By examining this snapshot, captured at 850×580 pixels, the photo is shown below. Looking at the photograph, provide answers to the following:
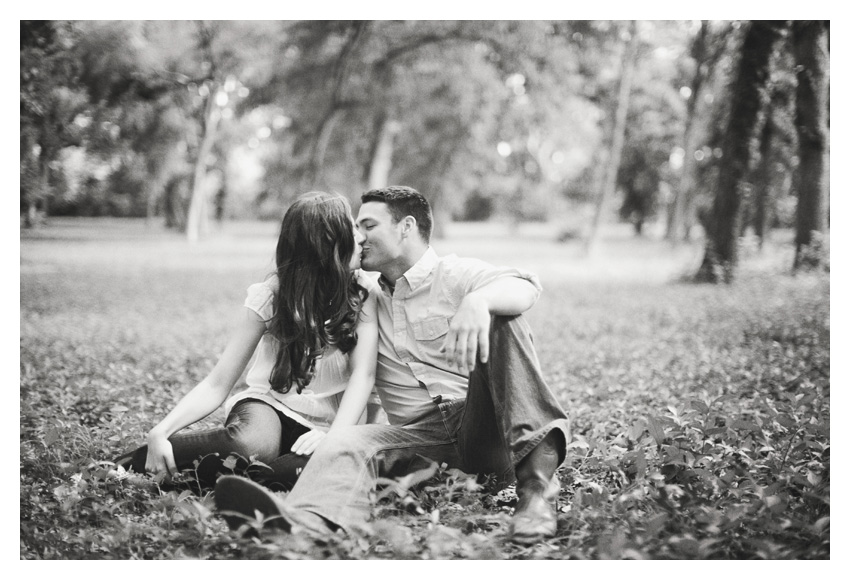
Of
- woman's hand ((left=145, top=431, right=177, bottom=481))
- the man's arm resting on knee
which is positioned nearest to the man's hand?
the man's arm resting on knee

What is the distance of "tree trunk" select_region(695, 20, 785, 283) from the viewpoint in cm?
1002

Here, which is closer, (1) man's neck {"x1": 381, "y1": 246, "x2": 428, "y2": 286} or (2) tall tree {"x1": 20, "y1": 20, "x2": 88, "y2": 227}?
(1) man's neck {"x1": 381, "y1": 246, "x2": 428, "y2": 286}

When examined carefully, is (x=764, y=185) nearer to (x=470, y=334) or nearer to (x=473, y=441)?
(x=473, y=441)

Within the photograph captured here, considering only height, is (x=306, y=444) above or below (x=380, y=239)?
below

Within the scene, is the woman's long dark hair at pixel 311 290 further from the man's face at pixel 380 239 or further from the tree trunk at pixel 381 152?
the tree trunk at pixel 381 152

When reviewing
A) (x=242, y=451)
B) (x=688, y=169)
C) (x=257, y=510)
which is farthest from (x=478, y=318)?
(x=688, y=169)

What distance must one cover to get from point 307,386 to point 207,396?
0.42m

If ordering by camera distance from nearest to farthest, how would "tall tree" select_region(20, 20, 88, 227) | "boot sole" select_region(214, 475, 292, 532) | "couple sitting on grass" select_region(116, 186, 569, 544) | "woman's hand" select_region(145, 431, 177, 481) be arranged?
"boot sole" select_region(214, 475, 292, 532) → "couple sitting on grass" select_region(116, 186, 569, 544) → "woman's hand" select_region(145, 431, 177, 481) → "tall tree" select_region(20, 20, 88, 227)

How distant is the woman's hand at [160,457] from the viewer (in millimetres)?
2744

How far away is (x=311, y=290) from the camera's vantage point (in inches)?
115

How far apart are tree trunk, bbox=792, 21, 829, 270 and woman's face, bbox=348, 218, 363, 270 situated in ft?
26.1

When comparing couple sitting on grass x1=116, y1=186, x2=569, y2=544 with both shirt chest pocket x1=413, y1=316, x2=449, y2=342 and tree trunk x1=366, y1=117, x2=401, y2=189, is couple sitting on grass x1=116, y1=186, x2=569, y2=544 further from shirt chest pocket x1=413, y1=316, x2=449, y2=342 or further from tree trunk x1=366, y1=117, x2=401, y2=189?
tree trunk x1=366, y1=117, x2=401, y2=189
